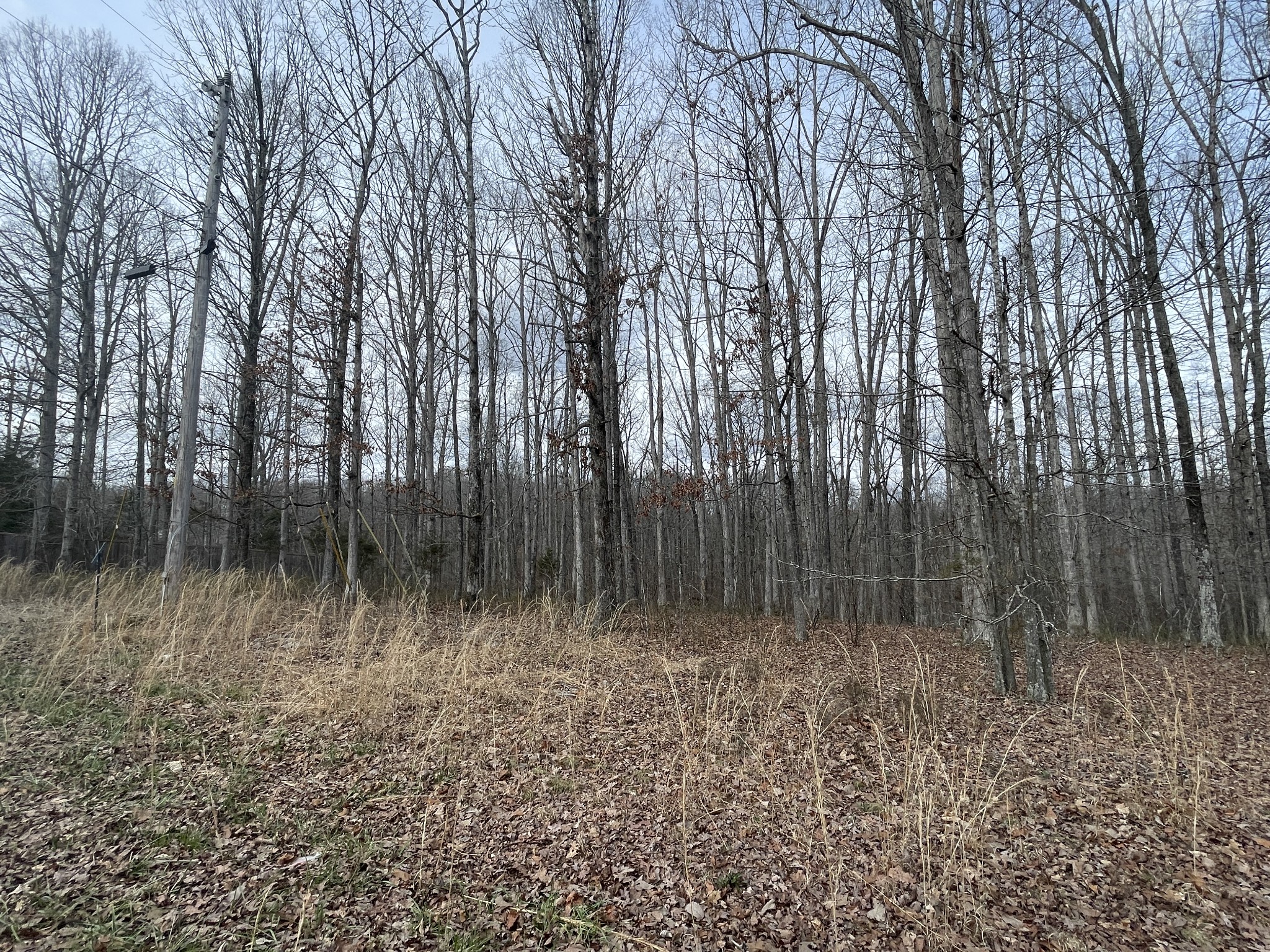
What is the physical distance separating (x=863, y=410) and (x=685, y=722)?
11.3m

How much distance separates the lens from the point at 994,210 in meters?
5.13

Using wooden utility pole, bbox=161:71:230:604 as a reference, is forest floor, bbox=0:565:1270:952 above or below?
below

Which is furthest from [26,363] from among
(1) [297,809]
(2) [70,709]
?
(1) [297,809]

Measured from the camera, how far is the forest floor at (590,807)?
7.88 ft

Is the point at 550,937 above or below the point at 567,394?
below

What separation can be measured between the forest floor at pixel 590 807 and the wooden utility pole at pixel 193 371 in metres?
1.44

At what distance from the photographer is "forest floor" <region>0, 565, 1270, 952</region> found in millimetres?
2402

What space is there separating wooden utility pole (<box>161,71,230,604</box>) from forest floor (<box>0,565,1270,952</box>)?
4.72 ft

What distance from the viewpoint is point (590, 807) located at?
336cm

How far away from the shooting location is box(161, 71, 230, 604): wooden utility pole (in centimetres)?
721

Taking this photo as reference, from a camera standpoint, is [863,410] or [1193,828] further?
[863,410]

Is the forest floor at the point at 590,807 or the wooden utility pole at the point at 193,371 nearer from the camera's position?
the forest floor at the point at 590,807

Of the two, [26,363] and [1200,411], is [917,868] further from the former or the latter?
[26,363]

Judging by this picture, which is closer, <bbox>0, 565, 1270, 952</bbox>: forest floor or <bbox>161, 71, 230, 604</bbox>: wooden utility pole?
<bbox>0, 565, 1270, 952</bbox>: forest floor
